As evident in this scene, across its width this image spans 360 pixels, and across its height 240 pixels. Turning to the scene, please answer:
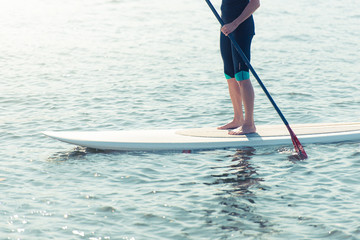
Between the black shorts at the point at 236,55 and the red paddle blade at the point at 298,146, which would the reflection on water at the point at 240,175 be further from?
the black shorts at the point at 236,55

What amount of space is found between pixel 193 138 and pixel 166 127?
1.25 metres

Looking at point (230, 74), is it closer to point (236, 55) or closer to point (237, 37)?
point (236, 55)

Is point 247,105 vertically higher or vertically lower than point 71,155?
higher

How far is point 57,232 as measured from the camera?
5.12 meters

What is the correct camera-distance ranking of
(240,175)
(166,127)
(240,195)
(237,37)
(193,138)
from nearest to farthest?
(240,195) → (240,175) → (237,37) → (193,138) → (166,127)

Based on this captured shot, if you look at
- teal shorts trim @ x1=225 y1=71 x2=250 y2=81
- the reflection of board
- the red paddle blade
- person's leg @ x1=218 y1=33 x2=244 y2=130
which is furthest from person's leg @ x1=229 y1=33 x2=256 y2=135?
the red paddle blade

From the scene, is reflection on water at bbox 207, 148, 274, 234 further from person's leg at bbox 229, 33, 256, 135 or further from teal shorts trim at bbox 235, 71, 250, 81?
teal shorts trim at bbox 235, 71, 250, 81

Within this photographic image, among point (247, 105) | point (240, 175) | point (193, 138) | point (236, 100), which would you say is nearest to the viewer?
point (240, 175)

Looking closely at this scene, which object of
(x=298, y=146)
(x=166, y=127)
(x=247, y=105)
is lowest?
(x=166, y=127)

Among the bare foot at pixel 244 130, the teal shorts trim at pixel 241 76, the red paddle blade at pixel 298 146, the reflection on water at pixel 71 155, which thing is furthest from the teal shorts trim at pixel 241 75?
the reflection on water at pixel 71 155

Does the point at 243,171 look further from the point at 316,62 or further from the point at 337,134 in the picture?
the point at 316,62

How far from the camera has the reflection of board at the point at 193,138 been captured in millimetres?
7039

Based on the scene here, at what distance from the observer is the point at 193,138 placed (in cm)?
718

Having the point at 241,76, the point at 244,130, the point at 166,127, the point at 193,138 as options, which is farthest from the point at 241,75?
the point at 166,127
